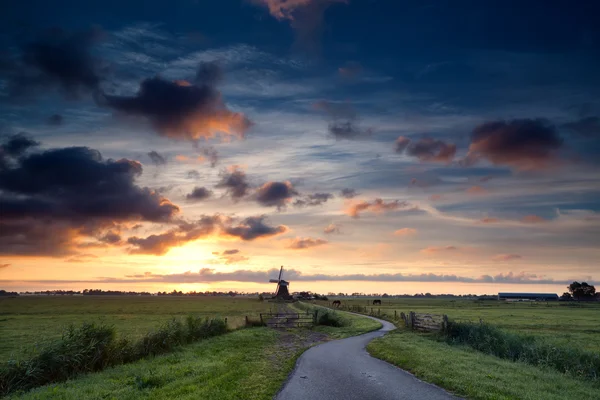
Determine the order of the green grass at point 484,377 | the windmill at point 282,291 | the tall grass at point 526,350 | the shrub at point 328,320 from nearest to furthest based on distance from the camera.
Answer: the green grass at point 484,377 → the tall grass at point 526,350 → the shrub at point 328,320 → the windmill at point 282,291

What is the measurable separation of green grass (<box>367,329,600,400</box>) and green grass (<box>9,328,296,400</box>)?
6789mm

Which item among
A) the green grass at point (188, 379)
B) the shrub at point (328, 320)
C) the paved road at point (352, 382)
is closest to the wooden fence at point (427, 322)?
the shrub at point (328, 320)

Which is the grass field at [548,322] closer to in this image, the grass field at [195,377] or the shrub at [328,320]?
the grass field at [195,377]

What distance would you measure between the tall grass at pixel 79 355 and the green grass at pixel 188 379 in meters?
1.28

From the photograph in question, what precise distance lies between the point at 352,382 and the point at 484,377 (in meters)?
6.04

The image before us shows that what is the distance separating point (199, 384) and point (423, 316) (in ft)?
94.9

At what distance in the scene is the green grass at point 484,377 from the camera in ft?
51.6

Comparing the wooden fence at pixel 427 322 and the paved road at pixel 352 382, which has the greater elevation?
the wooden fence at pixel 427 322

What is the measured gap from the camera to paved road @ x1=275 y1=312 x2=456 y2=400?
607 inches

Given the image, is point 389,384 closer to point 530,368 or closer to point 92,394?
point 530,368

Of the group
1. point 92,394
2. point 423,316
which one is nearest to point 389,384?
point 92,394

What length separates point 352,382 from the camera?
1767 centimetres

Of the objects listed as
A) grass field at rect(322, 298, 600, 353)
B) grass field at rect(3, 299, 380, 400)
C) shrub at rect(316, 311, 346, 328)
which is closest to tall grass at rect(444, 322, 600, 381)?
grass field at rect(322, 298, 600, 353)

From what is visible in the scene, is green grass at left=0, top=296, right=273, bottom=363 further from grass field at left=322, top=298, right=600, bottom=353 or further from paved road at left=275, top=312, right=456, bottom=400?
grass field at left=322, top=298, right=600, bottom=353
